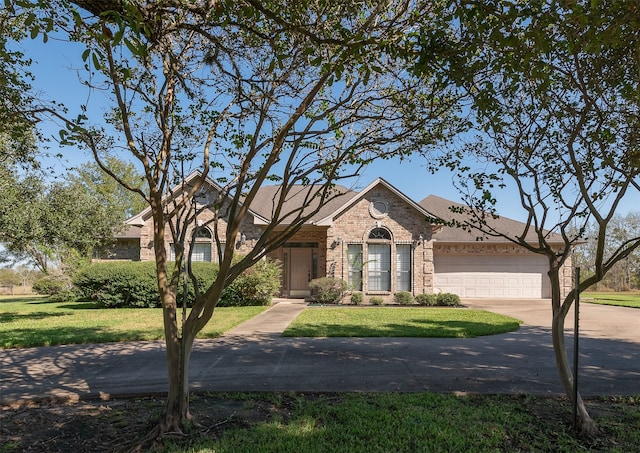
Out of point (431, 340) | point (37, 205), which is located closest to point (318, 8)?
point (431, 340)

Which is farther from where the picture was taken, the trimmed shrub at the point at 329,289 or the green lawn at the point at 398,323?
the trimmed shrub at the point at 329,289

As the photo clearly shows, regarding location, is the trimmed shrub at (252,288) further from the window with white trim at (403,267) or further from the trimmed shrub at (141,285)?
the window with white trim at (403,267)

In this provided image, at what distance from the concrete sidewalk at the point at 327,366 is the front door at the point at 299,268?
1019 centimetres

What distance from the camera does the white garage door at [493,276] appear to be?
20.4 metres

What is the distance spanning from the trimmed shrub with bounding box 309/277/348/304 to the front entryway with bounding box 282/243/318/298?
2330 millimetres

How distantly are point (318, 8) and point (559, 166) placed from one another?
3619 mm

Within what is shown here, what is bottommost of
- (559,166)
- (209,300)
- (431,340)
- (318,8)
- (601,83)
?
(431,340)

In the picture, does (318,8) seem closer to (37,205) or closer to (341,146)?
(341,146)

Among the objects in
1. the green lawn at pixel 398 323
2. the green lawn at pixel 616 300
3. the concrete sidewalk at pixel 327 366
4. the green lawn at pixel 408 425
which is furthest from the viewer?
the green lawn at pixel 616 300

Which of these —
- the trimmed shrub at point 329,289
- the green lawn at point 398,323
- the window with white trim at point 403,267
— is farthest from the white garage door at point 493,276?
the green lawn at point 398,323

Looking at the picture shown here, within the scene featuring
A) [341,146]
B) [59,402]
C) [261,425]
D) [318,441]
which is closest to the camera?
[318,441]

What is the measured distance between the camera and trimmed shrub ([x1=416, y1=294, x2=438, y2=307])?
57.5ft

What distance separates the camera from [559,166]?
5.21 meters

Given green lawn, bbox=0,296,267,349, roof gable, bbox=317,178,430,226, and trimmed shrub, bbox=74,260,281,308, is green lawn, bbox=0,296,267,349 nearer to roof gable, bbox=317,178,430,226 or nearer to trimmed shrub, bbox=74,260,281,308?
trimmed shrub, bbox=74,260,281,308
